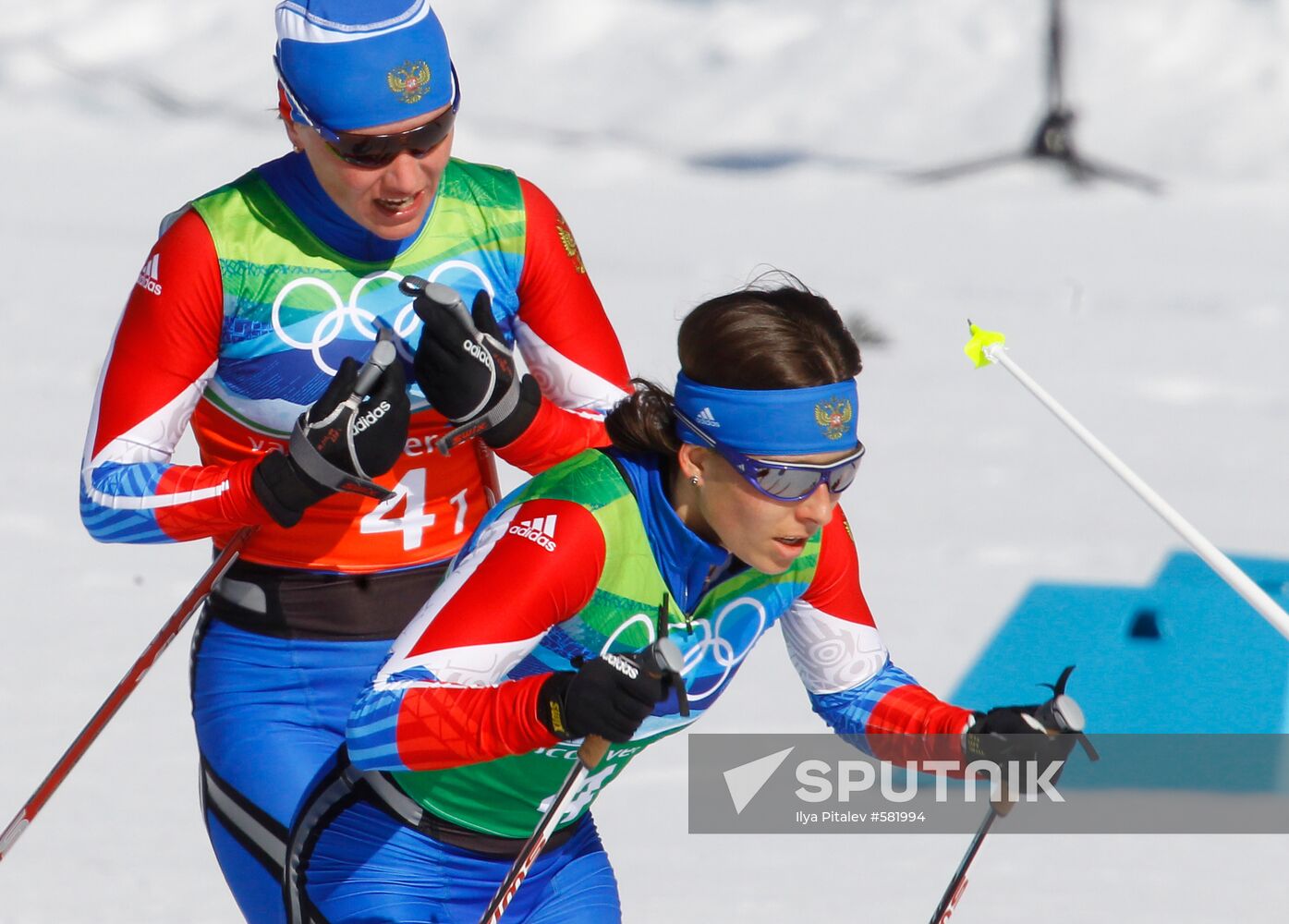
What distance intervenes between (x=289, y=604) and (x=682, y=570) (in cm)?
86

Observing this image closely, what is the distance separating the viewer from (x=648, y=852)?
4844 millimetres

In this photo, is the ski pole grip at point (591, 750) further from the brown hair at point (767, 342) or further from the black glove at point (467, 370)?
the black glove at point (467, 370)

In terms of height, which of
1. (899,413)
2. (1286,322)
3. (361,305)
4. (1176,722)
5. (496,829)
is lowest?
(496,829)

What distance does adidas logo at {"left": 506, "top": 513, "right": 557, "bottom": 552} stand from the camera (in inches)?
97.8

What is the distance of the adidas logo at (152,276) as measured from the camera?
302cm

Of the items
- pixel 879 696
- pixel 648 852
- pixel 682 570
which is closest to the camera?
pixel 682 570

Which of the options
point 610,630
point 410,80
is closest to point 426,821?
point 610,630

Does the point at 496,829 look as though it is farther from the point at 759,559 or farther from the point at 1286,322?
the point at 1286,322

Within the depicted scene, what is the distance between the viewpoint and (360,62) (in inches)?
117

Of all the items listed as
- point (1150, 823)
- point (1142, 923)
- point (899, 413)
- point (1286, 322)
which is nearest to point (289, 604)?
point (1142, 923)

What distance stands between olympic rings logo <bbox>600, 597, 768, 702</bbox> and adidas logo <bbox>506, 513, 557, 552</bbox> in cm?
24

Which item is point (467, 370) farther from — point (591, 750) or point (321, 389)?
point (591, 750)

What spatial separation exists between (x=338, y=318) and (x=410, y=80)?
0.42m

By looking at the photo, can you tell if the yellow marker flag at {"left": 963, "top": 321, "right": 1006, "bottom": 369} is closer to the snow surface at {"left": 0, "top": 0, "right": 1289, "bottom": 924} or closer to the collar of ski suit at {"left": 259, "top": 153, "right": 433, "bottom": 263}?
the collar of ski suit at {"left": 259, "top": 153, "right": 433, "bottom": 263}
